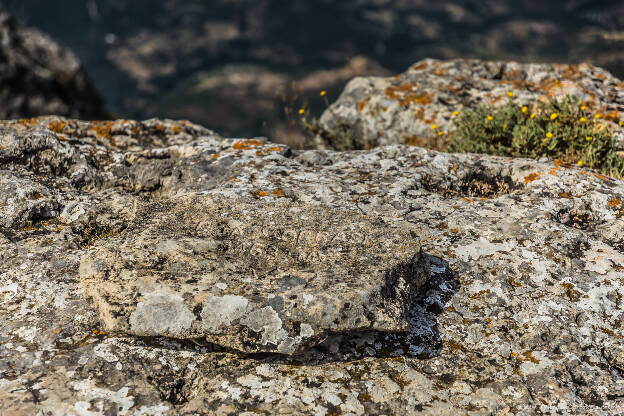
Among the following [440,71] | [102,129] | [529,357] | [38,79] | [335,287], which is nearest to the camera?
[335,287]

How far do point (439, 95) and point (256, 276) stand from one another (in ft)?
21.8

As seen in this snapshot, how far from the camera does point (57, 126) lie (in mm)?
6234

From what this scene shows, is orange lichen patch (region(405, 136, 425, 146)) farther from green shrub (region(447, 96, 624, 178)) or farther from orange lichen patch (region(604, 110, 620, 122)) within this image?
orange lichen patch (region(604, 110, 620, 122))

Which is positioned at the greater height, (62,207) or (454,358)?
(62,207)

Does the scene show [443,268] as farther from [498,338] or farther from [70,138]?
[70,138]

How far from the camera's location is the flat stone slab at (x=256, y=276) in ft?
9.85

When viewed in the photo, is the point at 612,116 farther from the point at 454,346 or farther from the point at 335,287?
the point at 335,287

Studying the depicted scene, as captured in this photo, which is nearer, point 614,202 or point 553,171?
point 614,202

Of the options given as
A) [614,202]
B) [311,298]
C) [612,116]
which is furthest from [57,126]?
[612,116]

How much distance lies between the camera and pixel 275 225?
392 centimetres

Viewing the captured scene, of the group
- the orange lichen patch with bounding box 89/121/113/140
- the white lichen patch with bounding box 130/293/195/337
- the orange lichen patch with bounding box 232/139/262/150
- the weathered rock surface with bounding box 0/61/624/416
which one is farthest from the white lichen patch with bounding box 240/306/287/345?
the orange lichen patch with bounding box 89/121/113/140

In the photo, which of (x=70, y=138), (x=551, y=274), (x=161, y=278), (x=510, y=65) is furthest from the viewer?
(x=510, y=65)

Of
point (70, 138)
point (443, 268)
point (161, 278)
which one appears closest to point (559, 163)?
point (443, 268)

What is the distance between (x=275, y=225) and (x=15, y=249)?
2.43m
